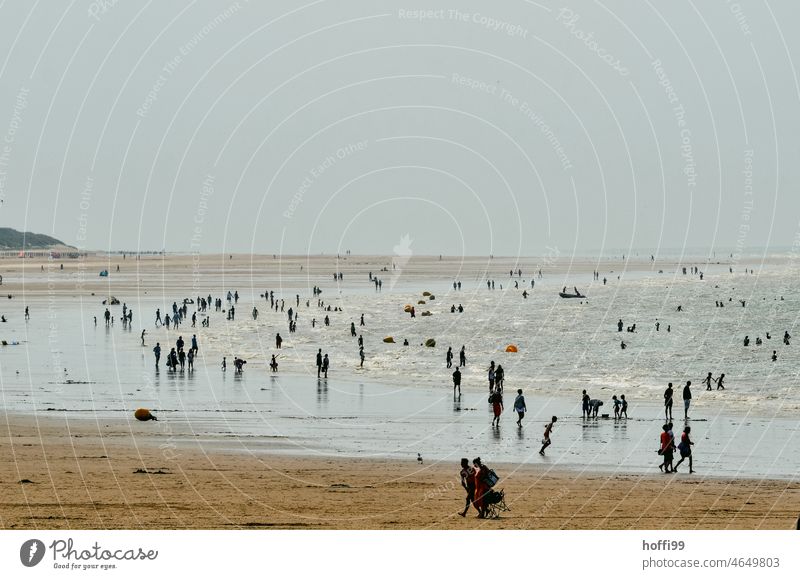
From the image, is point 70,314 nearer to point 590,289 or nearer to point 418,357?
point 418,357

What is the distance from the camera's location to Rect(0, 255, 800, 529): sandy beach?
72.3 feet

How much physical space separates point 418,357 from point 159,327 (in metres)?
24.8

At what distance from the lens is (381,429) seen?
34.6 m

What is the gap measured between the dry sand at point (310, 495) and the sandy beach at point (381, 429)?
0.27ft

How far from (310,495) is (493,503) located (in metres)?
4.43

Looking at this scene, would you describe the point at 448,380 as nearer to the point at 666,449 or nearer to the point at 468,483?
the point at 666,449

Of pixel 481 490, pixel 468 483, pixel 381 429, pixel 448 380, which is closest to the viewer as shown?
pixel 481 490

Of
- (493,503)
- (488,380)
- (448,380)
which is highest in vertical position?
(493,503)

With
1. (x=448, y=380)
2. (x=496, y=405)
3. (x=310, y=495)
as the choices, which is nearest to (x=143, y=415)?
(x=496, y=405)

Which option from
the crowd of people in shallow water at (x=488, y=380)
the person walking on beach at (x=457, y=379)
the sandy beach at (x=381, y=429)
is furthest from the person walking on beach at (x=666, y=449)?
the person walking on beach at (x=457, y=379)

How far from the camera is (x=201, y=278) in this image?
519 ft

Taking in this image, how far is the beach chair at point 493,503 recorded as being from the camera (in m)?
21.2

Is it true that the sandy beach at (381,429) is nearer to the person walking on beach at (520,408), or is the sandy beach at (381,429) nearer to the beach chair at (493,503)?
the beach chair at (493,503)
